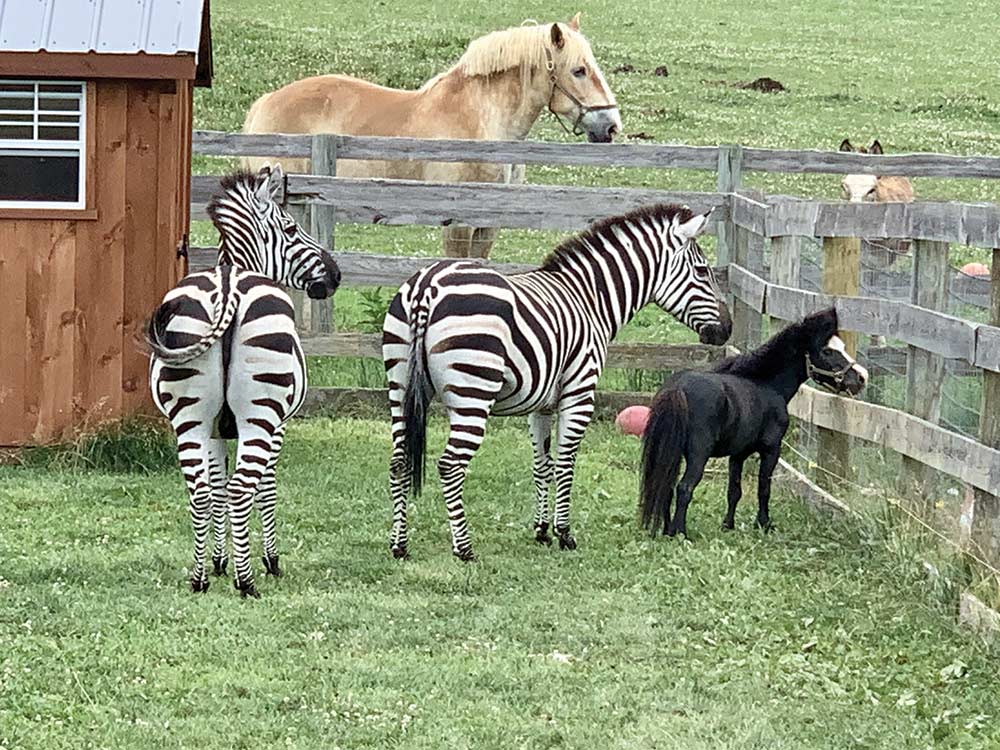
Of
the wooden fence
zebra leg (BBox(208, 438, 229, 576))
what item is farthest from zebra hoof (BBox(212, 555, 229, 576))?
the wooden fence

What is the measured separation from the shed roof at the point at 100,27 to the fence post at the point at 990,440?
506cm

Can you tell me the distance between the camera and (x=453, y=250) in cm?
1260

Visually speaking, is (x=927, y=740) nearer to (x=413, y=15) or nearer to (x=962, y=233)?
(x=962, y=233)

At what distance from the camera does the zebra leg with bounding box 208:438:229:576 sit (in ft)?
23.6

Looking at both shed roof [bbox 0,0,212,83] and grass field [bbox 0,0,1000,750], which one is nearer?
grass field [bbox 0,0,1000,750]

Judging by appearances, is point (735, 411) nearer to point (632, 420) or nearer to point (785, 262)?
point (785, 262)

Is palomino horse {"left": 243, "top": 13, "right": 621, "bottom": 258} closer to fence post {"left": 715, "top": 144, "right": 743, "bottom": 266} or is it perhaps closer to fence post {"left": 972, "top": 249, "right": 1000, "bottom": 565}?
fence post {"left": 715, "top": 144, "right": 743, "bottom": 266}

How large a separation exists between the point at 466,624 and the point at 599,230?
2.75 meters

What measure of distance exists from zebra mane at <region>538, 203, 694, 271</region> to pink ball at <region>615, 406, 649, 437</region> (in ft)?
8.49

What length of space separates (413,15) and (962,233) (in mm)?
32958

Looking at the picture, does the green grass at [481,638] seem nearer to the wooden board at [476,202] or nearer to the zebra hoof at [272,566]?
the zebra hoof at [272,566]

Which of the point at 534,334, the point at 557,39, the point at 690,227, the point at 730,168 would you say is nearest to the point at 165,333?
the point at 534,334

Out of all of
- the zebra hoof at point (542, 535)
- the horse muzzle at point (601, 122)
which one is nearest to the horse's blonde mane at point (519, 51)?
the horse muzzle at point (601, 122)

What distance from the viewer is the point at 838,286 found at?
28.6 ft
